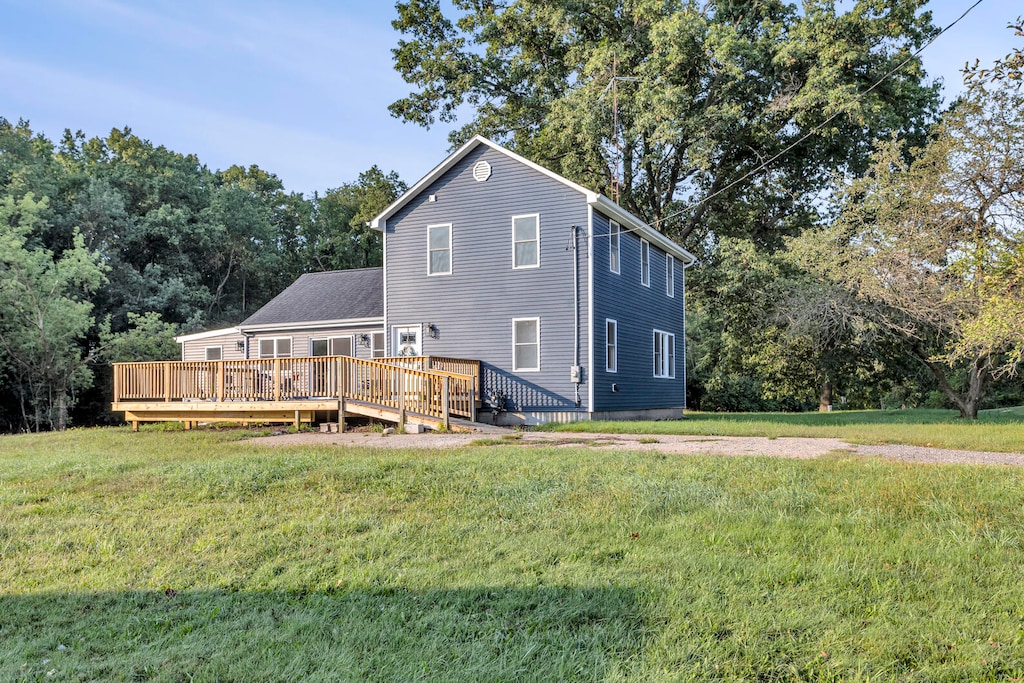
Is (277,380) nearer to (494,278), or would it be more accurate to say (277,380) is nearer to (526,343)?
(494,278)

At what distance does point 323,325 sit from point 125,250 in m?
17.3

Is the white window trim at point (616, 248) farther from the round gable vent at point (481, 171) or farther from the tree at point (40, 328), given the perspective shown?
the tree at point (40, 328)

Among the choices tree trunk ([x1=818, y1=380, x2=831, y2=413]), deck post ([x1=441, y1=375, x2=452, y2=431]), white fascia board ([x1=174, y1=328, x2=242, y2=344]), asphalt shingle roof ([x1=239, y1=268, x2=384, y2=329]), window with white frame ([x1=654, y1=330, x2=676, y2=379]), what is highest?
asphalt shingle roof ([x1=239, y1=268, x2=384, y2=329])

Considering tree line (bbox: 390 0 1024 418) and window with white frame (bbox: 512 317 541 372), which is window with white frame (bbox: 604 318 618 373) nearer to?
window with white frame (bbox: 512 317 541 372)

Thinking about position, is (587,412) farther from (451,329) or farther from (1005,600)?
(1005,600)

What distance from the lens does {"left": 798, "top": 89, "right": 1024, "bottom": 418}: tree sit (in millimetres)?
13195

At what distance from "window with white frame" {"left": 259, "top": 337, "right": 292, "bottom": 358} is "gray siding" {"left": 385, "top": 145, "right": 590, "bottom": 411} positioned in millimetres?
5443

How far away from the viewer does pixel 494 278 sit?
1784 centimetres

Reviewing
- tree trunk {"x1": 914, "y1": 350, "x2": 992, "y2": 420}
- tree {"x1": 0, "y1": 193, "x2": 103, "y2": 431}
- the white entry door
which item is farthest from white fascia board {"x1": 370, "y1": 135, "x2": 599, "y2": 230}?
tree {"x1": 0, "y1": 193, "x2": 103, "y2": 431}

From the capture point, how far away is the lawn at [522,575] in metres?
3.53

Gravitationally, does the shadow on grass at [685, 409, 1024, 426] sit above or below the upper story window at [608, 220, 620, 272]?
below

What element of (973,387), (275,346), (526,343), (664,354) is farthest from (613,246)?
(275,346)

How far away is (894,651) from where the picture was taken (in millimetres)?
3518

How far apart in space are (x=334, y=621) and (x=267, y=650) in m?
0.45
